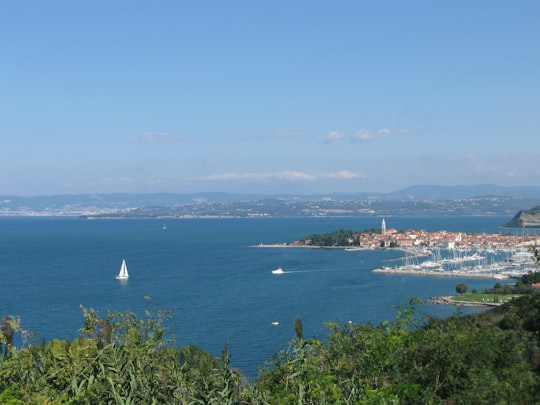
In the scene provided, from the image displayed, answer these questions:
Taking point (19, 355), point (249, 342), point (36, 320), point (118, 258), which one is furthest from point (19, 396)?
point (118, 258)

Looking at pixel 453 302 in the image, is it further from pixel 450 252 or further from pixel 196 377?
pixel 450 252

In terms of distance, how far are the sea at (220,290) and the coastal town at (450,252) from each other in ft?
8.43

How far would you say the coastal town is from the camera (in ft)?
156

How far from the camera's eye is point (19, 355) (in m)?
4.73

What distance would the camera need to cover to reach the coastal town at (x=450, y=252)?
47531mm

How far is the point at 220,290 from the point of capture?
35.6 m

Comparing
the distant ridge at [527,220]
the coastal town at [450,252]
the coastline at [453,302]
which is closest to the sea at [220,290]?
the coastline at [453,302]

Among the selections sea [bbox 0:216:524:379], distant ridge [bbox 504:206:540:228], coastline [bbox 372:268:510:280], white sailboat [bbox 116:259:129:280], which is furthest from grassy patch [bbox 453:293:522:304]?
distant ridge [bbox 504:206:540:228]

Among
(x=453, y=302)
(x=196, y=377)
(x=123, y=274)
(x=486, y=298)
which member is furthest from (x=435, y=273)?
(x=196, y=377)

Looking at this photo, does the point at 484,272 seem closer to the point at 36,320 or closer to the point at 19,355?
the point at 36,320

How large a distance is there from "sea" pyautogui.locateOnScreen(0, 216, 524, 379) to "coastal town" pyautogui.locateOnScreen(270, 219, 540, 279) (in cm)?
257

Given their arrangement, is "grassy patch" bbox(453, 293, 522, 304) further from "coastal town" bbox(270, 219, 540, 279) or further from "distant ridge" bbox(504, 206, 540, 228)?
"distant ridge" bbox(504, 206, 540, 228)

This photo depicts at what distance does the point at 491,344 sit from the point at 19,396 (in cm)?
721

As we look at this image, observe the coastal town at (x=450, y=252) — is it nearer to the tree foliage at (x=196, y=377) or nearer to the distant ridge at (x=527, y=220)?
the distant ridge at (x=527, y=220)
